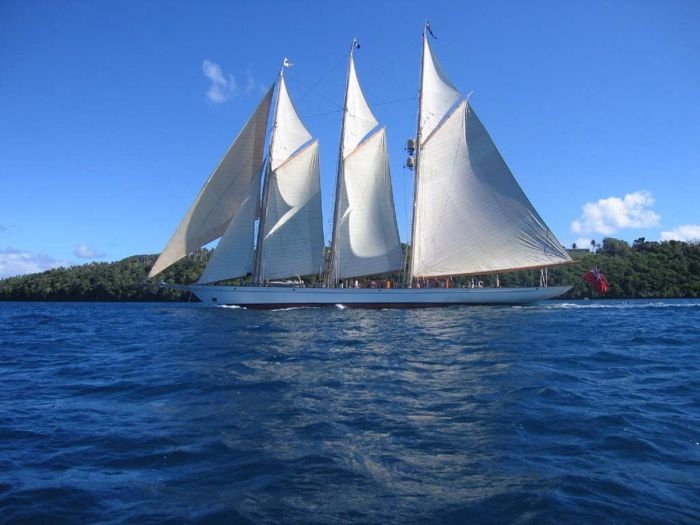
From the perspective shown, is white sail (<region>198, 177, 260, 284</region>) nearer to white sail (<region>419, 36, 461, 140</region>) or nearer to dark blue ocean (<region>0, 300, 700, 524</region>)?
white sail (<region>419, 36, 461, 140</region>)

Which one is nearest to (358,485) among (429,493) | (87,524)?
(429,493)

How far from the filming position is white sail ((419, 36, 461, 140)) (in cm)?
4312

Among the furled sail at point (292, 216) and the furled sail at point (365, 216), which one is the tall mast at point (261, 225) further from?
the furled sail at point (365, 216)

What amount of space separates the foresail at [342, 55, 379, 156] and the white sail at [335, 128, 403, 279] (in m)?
1.27

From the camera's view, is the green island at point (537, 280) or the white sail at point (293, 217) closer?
the white sail at point (293, 217)

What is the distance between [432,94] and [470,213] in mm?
11968


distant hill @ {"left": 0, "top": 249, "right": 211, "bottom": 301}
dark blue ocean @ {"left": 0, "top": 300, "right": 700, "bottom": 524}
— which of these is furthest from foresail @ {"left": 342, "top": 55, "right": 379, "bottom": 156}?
distant hill @ {"left": 0, "top": 249, "right": 211, "bottom": 301}

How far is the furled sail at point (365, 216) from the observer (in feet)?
139

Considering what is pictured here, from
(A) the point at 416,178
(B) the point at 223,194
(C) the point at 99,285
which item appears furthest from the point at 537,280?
(C) the point at 99,285

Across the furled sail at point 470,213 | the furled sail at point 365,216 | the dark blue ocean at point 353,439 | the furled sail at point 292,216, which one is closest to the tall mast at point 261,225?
the furled sail at point 292,216

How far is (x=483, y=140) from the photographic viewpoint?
1511 inches

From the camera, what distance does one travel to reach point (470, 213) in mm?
38938

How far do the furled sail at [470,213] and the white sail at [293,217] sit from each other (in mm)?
8105

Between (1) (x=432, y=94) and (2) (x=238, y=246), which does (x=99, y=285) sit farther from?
(1) (x=432, y=94)
